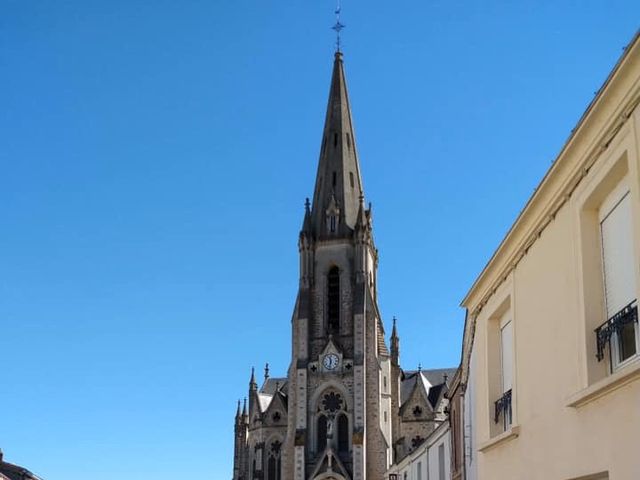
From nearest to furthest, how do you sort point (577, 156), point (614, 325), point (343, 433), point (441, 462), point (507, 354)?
point (614, 325) → point (577, 156) → point (507, 354) → point (441, 462) → point (343, 433)

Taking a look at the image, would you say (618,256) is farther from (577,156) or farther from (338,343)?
(338,343)

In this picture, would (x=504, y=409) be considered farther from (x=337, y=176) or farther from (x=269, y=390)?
(x=269, y=390)

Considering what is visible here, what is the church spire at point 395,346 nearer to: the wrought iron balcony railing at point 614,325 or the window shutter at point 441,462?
the window shutter at point 441,462

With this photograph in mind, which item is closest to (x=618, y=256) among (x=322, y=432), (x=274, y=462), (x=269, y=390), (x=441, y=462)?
(x=441, y=462)

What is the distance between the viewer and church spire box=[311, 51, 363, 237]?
7225 cm

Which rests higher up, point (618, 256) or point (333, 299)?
point (333, 299)

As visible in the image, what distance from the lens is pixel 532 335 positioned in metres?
10.8

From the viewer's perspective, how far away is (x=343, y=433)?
212ft

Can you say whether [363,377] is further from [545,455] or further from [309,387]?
[545,455]

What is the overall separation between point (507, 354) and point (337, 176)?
62.2m

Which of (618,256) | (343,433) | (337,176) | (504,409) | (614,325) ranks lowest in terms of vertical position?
(504,409)

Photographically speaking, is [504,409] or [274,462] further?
[274,462]

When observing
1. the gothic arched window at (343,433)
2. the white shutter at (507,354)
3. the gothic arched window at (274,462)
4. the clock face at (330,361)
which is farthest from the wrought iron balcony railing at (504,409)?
the gothic arched window at (274,462)

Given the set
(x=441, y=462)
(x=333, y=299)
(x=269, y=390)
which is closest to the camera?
(x=441, y=462)
